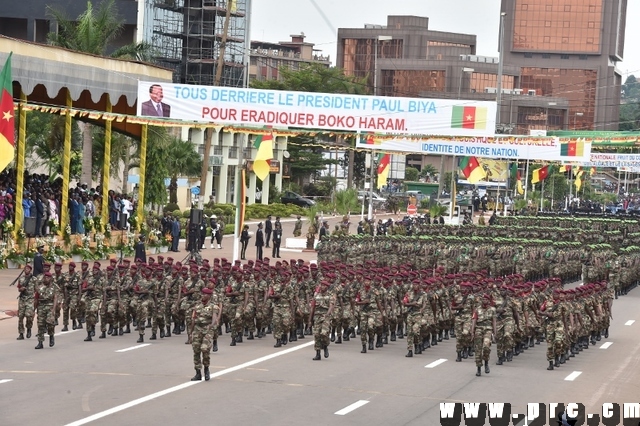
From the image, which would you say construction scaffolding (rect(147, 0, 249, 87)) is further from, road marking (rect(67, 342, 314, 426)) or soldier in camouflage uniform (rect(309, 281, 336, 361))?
soldier in camouflage uniform (rect(309, 281, 336, 361))

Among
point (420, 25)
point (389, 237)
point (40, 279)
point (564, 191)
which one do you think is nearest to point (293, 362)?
point (40, 279)

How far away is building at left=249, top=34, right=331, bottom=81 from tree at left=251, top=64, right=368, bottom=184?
4392 cm

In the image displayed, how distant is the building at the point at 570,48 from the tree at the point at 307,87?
80486mm

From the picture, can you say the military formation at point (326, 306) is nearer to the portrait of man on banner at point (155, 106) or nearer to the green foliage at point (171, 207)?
the portrait of man on banner at point (155, 106)

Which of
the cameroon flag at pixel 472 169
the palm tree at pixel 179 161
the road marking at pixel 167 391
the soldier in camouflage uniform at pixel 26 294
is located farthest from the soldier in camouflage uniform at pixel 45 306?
the palm tree at pixel 179 161

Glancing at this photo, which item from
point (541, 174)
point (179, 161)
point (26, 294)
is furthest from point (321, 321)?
point (541, 174)

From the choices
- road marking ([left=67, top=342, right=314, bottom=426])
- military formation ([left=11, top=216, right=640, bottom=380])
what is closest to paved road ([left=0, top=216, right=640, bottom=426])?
road marking ([left=67, top=342, right=314, bottom=426])

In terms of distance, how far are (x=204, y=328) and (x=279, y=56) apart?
136m

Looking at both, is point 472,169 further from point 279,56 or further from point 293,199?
point 279,56

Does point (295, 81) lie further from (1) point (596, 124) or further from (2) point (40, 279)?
(1) point (596, 124)

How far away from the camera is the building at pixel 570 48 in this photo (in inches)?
6801

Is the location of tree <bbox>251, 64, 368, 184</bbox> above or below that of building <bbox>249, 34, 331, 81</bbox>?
below

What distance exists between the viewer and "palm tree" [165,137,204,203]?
217 feet

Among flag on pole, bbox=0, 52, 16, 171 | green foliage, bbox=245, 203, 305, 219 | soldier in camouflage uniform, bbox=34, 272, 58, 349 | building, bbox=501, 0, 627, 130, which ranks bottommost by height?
green foliage, bbox=245, 203, 305, 219
